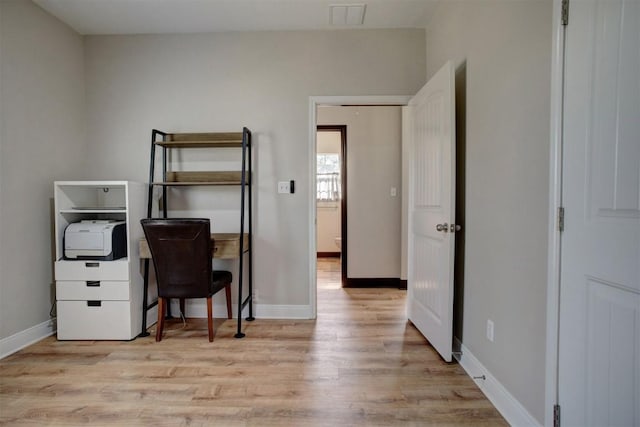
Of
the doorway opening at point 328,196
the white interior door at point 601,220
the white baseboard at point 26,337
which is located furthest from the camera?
the doorway opening at point 328,196

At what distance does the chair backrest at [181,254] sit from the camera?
227 cm

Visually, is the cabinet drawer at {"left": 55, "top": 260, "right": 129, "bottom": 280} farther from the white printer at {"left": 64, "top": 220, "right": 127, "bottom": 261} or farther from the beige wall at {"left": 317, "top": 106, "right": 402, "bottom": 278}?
the beige wall at {"left": 317, "top": 106, "right": 402, "bottom": 278}

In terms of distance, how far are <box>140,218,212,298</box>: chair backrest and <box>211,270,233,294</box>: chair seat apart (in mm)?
79

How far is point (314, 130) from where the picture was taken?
289cm

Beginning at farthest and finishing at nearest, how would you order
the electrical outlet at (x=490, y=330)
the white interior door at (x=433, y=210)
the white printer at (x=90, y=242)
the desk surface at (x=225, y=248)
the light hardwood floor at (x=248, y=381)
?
the desk surface at (x=225, y=248) < the white printer at (x=90, y=242) < the white interior door at (x=433, y=210) < the electrical outlet at (x=490, y=330) < the light hardwood floor at (x=248, y=381)

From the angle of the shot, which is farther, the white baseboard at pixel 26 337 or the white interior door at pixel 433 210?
the white baseboard at pixel 26 337

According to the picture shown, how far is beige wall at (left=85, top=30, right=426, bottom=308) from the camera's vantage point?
9.40ft

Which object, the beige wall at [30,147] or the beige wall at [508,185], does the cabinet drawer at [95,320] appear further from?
the beige wall at [508,185]

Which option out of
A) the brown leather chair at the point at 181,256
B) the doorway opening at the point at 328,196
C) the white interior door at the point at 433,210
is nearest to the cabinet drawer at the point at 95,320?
the brown leather chair at the point at 181,256

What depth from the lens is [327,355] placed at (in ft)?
7.30

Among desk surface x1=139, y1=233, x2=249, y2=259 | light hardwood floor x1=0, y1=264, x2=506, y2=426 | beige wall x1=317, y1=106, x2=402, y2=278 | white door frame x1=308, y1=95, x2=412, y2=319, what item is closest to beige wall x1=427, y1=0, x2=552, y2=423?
light hardwood floor x1=0, y1=264, x2=506, y2=426

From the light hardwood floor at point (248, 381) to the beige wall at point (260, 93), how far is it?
68 cm

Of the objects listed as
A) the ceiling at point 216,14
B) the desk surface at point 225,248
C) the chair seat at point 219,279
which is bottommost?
the chair seat at point 219,279

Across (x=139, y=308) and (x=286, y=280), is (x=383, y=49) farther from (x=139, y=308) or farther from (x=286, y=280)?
(x=139, y=308)
